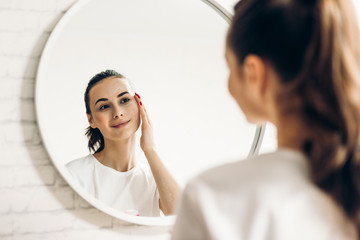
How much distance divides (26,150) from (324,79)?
0.85 meters

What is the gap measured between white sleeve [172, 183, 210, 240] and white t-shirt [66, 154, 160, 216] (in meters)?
0.68

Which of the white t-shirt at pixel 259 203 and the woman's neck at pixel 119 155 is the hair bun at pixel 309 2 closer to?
the white t-shirt at pixel 259 203

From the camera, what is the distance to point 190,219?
498mm

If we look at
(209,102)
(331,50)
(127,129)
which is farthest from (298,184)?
(209,102)

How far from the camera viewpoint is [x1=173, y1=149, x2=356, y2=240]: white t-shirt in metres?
0.47

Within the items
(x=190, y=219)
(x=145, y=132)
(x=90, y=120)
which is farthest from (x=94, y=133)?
(x=190, y=219)

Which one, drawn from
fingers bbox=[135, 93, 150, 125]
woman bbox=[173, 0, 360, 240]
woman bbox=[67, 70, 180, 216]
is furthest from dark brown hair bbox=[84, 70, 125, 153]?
woman bbox=[173, 0, 360, 240]

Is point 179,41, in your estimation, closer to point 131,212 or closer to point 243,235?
point 131,212

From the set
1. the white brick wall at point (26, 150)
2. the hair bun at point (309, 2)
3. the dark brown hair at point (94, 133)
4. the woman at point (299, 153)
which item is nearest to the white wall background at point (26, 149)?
the white brick wall at point (26, 150)

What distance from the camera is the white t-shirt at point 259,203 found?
0.47 meters

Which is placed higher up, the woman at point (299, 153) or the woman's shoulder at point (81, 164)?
the woman's shoulder at point (81, 164)

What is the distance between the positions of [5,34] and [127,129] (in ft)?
1.39

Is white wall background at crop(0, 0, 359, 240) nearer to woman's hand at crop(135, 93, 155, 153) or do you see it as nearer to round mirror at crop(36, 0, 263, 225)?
round mirror at crop(36, 0, 263, 225)

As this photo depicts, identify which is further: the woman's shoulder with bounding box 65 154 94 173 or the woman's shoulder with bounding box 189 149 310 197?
the woman's shoulder with bounding box 65 154 94 173
